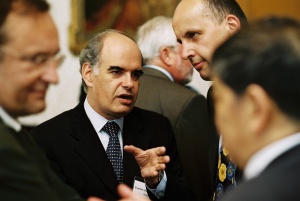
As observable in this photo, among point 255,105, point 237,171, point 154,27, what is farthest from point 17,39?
point 154,27

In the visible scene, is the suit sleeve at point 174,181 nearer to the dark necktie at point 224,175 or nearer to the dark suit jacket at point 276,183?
the dark necktie at point 224,175

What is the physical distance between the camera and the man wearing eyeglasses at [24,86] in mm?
2404

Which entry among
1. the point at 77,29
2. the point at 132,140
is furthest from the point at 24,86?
the point at 77,29

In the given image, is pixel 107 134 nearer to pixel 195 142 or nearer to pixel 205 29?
pixel 205 29

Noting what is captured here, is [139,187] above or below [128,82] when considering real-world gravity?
below

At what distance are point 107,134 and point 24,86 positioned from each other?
164 centimetres

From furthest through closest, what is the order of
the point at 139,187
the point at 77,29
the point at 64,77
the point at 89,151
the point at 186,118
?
1. the point at 64,77
2. the point at 77,29
3. the point at 186,118
4. the point at 89,151
5. the point at 139,187

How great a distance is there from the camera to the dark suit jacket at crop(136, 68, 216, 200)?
5.07 meters

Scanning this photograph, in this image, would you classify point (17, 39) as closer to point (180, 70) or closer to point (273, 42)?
point (273, 42)

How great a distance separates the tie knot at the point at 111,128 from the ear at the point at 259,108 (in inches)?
85.7

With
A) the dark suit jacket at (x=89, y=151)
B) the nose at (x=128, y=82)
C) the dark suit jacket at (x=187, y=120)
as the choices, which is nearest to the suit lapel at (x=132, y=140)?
the dark suit jacket at (x=89, y=151)

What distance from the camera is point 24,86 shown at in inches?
102

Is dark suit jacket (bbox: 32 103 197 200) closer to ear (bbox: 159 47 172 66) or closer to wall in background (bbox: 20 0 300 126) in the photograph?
ear (bbox: 159 47 172 66)

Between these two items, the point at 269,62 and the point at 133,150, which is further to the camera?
the point at 133,150
